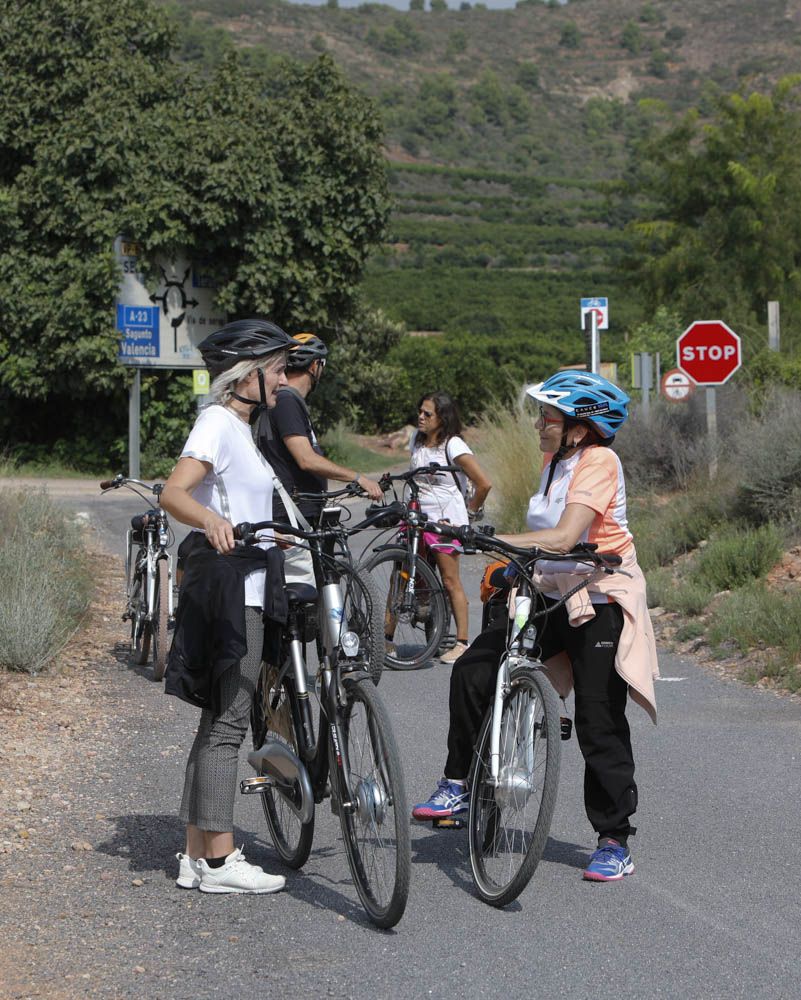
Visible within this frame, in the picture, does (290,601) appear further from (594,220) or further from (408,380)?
(594,220)

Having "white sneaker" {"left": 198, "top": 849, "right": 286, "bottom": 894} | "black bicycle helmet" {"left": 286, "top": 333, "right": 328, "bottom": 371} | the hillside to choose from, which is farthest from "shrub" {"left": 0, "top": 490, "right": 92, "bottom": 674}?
the hillside

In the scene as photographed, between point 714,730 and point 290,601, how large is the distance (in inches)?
139

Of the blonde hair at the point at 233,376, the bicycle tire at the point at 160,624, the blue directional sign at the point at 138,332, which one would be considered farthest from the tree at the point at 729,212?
the blonde hair at the point at 233,376

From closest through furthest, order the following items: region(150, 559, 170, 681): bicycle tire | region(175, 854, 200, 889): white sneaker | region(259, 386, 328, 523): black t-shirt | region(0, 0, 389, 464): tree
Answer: region(175, 854, 200, 889): white sneaker
region(259, 386, 328, 523): black t-shirt
region(150, 559, 170, 681): bicycle tire
region(0, 0, 389, 464): tree

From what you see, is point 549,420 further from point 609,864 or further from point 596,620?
point 609,864

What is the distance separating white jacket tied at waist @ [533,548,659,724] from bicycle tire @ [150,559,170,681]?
14.7ft

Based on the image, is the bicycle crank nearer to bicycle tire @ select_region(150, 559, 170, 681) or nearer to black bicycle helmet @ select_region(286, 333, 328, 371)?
black bicycle helmet @ select_region(286, 333, 328, 371)

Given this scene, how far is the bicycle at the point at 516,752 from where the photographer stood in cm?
460

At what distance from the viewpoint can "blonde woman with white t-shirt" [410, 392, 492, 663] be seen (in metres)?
9.63

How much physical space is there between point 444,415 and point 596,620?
4830 millimetres

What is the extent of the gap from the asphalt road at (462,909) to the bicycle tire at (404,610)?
2589 mm

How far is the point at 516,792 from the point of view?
4.74 m

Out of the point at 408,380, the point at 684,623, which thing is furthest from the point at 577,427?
the point at 408,380

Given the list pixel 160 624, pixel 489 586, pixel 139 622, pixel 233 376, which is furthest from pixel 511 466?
pixel 233 376
